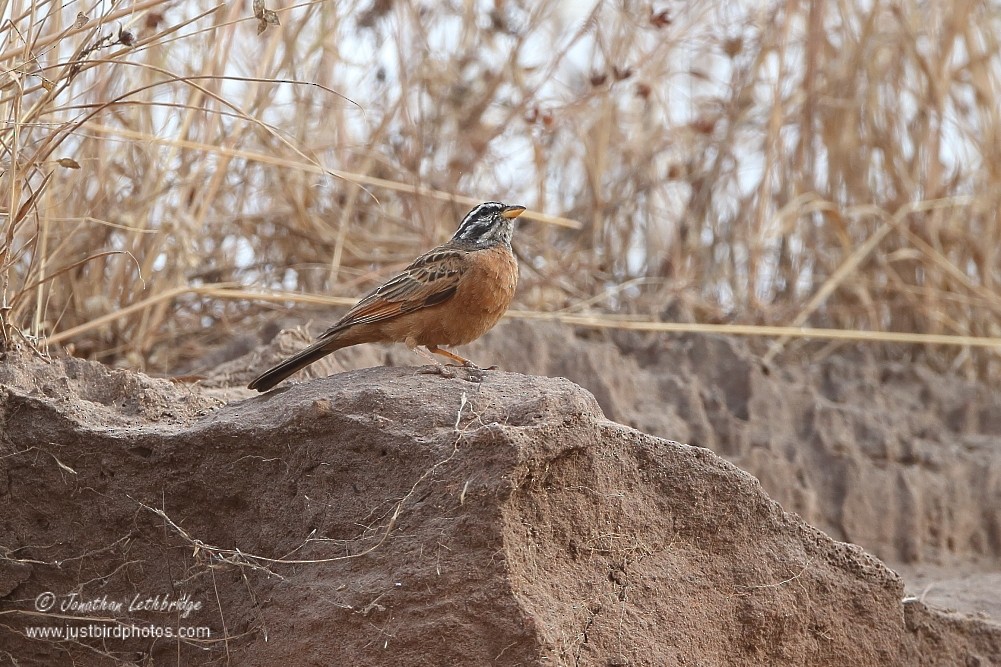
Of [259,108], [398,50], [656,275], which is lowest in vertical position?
[656,275]

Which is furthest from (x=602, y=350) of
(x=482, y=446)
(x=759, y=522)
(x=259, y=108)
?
(x=482, y=446)

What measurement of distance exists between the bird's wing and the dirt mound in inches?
31.9

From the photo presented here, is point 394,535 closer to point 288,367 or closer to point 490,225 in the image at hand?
point 288,367

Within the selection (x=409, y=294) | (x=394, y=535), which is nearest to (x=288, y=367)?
(x=409, y=294)

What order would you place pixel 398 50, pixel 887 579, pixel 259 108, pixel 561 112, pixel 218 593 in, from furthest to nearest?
1. pixel 561 112
2. pixel 398 50
3. pixel 259 108
4. pixel 887 579
5. pixel 218 593

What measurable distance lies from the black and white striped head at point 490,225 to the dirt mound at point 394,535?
1460mm

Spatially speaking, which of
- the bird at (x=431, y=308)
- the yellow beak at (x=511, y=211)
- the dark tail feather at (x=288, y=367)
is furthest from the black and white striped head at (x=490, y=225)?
the dark tail feather at (x=288, y=367)

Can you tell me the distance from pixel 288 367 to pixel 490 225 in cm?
130

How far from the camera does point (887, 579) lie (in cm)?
427

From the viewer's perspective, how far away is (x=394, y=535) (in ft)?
11.6

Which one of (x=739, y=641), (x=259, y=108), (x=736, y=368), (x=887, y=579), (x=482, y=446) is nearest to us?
(x=482, y=446)

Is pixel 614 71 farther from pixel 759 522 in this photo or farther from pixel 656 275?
pixel 759 522

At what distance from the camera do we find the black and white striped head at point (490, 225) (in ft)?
17.9

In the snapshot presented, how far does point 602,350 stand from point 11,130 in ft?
12.0
